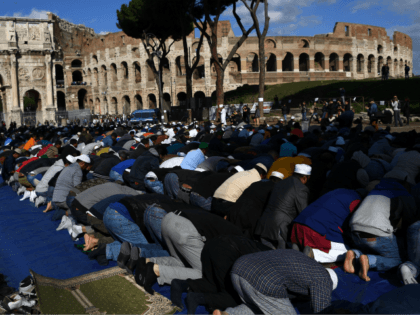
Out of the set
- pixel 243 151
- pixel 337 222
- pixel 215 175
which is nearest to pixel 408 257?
pixel 337 222

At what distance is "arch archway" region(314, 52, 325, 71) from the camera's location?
41.6 metres

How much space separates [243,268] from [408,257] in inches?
70.6

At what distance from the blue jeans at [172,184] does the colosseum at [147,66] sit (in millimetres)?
33244

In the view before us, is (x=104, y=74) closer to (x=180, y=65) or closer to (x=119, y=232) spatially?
(x=180, y=65)

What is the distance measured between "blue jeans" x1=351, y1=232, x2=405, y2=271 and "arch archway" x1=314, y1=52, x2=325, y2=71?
40369 mm

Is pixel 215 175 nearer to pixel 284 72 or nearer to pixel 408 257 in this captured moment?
pixel 408 257

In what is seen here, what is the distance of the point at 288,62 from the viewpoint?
42.9 m

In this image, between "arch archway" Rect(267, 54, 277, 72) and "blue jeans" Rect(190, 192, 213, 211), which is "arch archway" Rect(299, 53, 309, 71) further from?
"blue jeans" Rect(190, 192, 213, 211)

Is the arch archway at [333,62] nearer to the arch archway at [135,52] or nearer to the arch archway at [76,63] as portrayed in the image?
the arch archway at [135,52]

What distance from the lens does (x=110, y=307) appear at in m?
3.64

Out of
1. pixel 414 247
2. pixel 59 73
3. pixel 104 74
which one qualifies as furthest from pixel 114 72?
pixel 414 247

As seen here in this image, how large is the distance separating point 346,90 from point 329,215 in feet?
76.4

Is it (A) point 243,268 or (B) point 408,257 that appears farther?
(B) point 408,257

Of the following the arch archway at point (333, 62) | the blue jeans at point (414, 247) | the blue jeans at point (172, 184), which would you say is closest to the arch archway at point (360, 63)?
the arch archway at point (333, 62)
